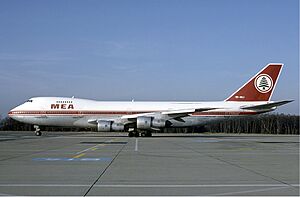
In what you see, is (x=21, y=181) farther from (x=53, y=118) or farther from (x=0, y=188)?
(x=53, y=118)

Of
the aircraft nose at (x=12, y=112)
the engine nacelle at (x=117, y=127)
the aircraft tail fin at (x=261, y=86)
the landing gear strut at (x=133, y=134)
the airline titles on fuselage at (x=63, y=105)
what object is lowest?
the landing gear strut at (x=133, y=134)

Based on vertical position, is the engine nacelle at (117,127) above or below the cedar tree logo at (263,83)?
below

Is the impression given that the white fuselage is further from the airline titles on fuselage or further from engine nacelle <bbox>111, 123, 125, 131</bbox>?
engine nacelle <bbox>111, 123, 125, 131</bbox>

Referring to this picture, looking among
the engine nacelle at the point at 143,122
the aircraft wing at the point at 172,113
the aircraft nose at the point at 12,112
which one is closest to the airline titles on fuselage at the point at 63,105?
the aircraft nose at the point at 12,112

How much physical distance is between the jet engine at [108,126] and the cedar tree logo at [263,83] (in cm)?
1560

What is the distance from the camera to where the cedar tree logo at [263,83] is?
42.9 m

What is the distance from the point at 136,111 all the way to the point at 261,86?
45.4 ft

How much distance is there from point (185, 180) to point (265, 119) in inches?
4134

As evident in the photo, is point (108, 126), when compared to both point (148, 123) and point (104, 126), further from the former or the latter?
point (148, 123)

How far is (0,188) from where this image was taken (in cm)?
811

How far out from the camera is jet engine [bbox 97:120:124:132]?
126 ft

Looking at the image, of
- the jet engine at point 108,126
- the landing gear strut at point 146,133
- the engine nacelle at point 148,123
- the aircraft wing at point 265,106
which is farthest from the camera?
the landing gear strut at point 146,133

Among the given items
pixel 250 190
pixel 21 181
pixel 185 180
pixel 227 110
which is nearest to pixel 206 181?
pixel 185 180

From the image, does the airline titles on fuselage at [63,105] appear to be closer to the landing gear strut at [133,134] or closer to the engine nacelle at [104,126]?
the engine nacelle at [104,126]
